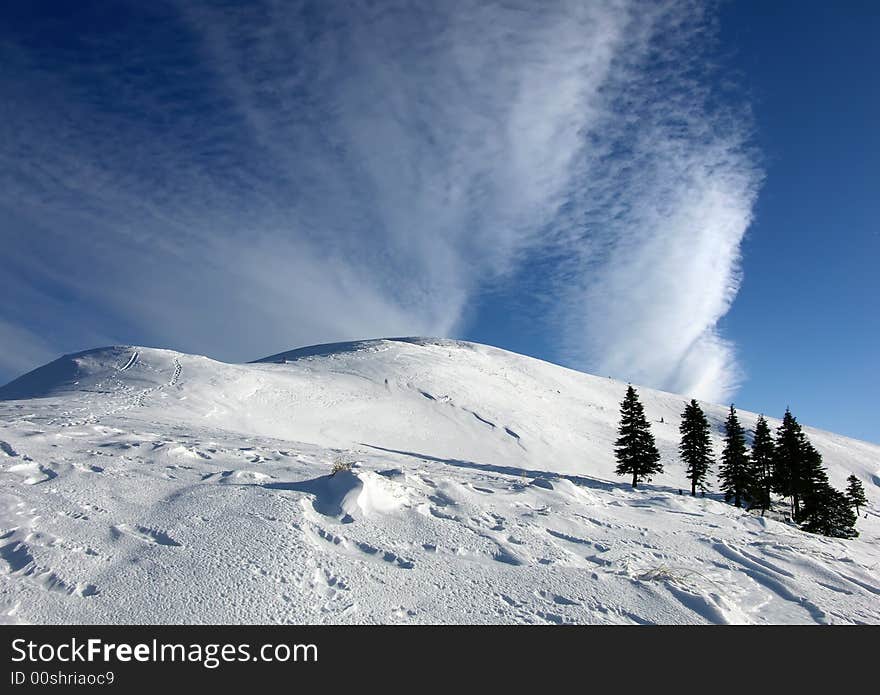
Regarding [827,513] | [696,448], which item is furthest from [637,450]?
[827,513]

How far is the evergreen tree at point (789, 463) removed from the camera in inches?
1387

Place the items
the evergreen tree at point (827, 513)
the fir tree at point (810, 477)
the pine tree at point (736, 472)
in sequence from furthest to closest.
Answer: the pine tree at point (736, 472), the fir tree at point (810, 477), the evergreen tree at point (827, 513)

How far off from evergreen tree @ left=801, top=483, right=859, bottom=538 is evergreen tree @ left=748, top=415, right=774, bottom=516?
3.39 metres

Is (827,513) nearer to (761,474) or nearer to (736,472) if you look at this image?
(761,474)

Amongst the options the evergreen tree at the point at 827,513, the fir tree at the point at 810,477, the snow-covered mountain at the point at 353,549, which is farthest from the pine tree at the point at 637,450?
the snow-covered mountain at the point at 353,549

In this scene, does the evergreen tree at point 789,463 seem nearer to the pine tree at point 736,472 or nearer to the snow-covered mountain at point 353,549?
the pine tree at point 736,472

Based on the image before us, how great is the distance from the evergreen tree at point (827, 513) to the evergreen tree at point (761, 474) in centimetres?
339

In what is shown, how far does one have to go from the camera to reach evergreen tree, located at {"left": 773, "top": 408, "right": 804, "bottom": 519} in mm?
35219

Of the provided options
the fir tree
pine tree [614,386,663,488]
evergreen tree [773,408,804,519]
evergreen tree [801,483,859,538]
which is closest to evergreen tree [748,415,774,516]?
evergreen tree [773,408,804,519]

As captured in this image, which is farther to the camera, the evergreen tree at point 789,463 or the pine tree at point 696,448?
the pine tree at point 696,448

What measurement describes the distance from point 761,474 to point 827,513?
5886 millimetres
